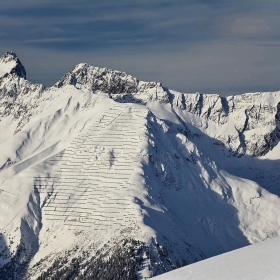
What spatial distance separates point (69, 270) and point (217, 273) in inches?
6609

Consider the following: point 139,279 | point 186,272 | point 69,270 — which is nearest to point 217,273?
point 186,272

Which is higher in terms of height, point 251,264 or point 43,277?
point 43,277

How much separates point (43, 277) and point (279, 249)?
17124 centimetres

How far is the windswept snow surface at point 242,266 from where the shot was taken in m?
33.5

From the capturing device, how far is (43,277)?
652 feet

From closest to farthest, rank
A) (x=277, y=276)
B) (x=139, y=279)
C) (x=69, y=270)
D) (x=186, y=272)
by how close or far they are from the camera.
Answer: (x=277, y=276) → (x=186, y=272) → (x=139, y=279) → (x=69, y=270)

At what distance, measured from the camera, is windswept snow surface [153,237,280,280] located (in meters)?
33.5

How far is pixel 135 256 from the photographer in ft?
632

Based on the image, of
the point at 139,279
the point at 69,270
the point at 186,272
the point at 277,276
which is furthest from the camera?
the point at 69,270

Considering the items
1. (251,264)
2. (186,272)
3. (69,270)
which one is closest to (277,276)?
(251,264)

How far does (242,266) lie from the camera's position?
34.8 m

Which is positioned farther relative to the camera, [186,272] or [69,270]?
[69,270]

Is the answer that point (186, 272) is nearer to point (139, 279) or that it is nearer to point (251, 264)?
point (251, 264)

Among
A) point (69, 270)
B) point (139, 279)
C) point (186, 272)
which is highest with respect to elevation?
point (69, 270)
